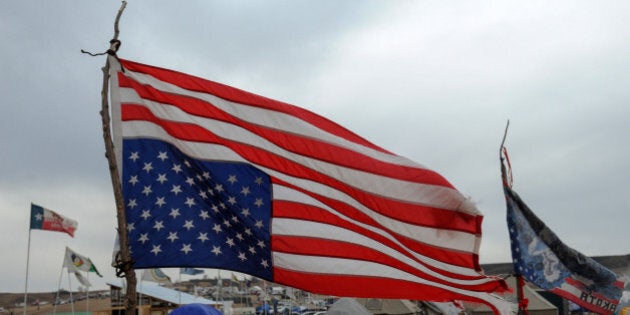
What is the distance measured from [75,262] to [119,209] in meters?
25.1

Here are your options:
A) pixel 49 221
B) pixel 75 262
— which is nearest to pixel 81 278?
pixel 75 262

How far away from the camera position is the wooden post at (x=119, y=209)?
20.7ft

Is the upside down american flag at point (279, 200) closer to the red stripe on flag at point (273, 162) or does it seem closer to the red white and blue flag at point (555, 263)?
the red stripe on flag at point (273, 162)

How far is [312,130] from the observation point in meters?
7.97

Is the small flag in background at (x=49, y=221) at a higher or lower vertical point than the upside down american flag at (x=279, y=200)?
higher

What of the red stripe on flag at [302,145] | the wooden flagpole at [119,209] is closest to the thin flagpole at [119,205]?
the wooden flagpole at [119,209]

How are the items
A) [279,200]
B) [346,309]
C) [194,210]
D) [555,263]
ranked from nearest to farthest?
[194,210], [279,200], [555,263], [346,309]

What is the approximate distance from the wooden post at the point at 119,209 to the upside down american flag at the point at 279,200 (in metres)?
0.39

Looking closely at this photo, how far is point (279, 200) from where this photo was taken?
25.2 feet

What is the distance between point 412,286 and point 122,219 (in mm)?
3648

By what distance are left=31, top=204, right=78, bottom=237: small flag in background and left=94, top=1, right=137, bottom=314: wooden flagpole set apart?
17020mm

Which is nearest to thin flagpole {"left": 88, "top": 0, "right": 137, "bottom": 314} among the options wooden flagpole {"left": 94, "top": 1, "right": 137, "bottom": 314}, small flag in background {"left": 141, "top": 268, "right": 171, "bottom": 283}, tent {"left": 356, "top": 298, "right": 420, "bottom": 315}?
wooden flagpole {"left": 94, "top": 1, "right": 137, "bottom": 314}

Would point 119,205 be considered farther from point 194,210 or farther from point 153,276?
point 153,276

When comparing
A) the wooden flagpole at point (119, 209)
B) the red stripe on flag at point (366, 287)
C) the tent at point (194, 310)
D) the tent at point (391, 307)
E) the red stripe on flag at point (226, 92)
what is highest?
the red stripe on flag at point (226, 92)
